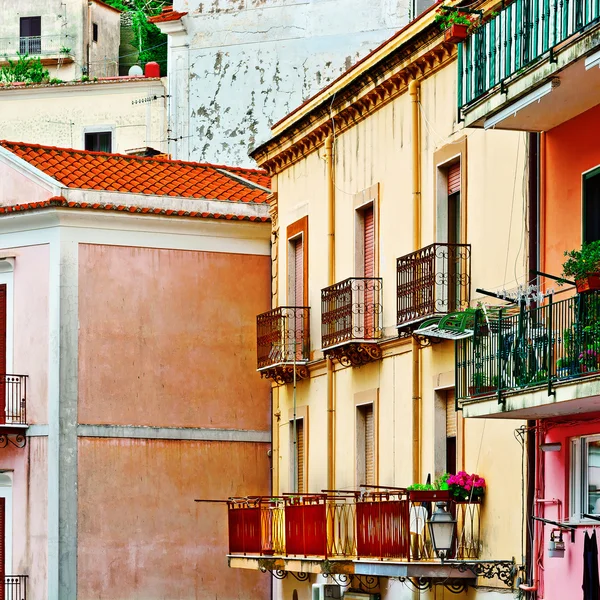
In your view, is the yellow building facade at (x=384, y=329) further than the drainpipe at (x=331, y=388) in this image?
No

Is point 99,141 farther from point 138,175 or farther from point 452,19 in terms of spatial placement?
point 452,19

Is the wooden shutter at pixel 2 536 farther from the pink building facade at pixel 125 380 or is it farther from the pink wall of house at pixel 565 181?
the pink wall of house at pixel 565 181

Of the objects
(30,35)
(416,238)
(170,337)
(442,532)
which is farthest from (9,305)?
Answer: (30,35)

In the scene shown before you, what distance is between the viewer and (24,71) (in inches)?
2336

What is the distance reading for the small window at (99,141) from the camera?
5225 centimetres

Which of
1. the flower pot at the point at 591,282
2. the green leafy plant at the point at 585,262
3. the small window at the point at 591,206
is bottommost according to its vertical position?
the flower pot at the point at 591,282

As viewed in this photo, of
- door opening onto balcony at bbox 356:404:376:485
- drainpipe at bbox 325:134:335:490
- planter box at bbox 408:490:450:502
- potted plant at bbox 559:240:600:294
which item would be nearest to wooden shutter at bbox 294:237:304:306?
drainpipe at bbox 325:134:335:490

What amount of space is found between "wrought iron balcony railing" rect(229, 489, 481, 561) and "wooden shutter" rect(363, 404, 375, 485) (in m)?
0.40

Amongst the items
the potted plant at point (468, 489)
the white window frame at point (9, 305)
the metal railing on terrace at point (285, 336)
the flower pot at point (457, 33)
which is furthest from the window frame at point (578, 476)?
the white window frame at point (9, 305)

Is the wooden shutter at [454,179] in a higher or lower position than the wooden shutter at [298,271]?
higher

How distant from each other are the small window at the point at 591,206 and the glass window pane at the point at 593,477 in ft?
7.29

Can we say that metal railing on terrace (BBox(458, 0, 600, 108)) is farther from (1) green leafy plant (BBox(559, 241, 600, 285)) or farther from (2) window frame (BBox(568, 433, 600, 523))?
(2) window frame (BBox(568, 433, 600, 523))

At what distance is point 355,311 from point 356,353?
591mm

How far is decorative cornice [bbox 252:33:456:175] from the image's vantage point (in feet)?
76.3
